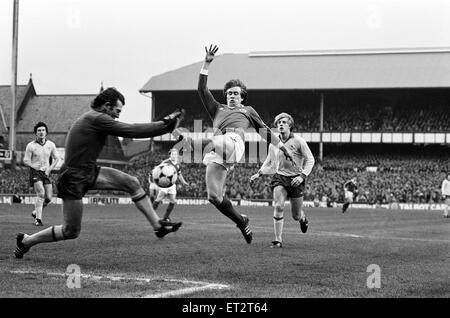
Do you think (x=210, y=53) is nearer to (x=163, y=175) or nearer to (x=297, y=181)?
(x=297, y=181)

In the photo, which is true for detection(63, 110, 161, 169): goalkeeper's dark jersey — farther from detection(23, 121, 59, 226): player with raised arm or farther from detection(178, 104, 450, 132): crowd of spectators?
detection(178, 104, 450, 132): crowd of spectators

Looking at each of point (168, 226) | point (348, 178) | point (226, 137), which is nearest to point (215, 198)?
point (226, 137)

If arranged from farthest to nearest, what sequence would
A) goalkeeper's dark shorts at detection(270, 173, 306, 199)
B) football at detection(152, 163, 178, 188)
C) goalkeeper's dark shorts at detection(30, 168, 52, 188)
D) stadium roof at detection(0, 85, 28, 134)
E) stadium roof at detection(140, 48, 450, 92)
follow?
1. stadium roof at detection(0, 85, 28, 134)
2. stadium roof at detection(140, 48, 450, 92)
3. goalkeeper's dark shorts at detection(30, 168, 52, 188)
4. football at detection(152, 163, 178, 188)
5. goalkeeper's dark shorts at detection(270, 173, 306, 199)

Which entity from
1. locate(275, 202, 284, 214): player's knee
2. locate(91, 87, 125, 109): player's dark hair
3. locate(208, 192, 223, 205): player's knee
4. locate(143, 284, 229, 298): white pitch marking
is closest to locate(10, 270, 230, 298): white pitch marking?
locate(143, 284, 229, 298): white pitch marking

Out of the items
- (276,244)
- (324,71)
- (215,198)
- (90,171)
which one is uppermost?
(324,71)

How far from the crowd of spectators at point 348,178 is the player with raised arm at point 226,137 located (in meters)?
37.1

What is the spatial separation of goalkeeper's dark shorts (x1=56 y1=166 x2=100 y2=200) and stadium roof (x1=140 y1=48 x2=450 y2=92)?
51145 mm

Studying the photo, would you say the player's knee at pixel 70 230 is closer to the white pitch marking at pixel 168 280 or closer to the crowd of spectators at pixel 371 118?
the white pitch marking at pixel 168 280

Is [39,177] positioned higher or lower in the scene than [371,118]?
lower

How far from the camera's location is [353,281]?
7293 millimetres

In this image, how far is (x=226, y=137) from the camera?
33.7 feet

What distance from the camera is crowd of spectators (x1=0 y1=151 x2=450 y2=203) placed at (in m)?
49.0

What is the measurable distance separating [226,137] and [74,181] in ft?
10.2
